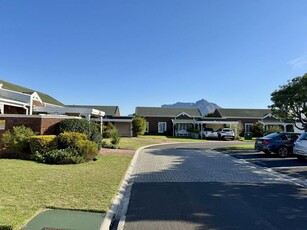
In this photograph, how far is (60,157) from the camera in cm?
1266

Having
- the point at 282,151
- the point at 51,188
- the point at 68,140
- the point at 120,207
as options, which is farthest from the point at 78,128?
the point at 282,151

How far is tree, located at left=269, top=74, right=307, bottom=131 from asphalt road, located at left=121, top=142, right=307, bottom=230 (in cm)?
1196

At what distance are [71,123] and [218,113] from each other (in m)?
41.0

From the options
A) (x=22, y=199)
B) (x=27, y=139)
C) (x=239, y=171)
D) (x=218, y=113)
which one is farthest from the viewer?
(x=218, y=113)

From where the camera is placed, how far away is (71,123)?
16.2 m

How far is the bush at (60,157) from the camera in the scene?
12570 mm

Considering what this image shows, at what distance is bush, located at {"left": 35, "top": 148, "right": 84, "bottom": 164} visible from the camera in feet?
41.2

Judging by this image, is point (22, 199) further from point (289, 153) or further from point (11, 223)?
point (289, 153)

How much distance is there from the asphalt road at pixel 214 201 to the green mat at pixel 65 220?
1.88 feet

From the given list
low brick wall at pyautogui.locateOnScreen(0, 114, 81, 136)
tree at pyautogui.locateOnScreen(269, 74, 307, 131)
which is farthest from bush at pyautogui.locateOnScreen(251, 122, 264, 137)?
low brick wall at pyautogui.locateOnScreen(0, 114, 81, 136)

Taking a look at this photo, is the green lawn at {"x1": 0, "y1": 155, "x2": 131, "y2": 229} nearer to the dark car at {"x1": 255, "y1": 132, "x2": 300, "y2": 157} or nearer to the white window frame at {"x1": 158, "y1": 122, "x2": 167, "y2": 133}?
the dark car at {"x1": 255, "y1": 132, "x2": 300, "y2": 157}

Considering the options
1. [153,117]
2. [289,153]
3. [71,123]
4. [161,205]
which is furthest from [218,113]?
[161,205]

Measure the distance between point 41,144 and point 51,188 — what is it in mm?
6130

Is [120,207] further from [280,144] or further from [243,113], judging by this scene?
[243,113]
